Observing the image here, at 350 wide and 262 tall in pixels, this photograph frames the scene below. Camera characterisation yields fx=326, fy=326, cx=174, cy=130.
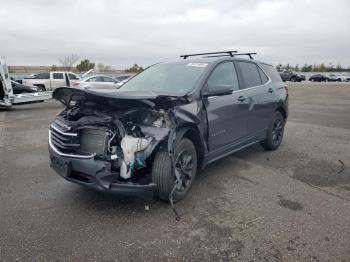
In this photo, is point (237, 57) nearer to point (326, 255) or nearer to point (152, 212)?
point (152, 212)

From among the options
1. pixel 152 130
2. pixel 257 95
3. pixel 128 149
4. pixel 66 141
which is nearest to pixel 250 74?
pixel 257 95

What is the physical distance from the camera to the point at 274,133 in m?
6.40

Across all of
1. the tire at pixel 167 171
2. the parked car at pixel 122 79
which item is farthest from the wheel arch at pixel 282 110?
the tire at pixel 167 171

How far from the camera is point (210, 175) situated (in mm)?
4938

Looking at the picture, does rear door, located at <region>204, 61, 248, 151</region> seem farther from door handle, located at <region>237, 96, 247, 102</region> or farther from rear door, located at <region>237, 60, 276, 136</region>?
rear door, located at <region>237, 60, 276, 136</region>

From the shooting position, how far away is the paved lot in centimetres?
294

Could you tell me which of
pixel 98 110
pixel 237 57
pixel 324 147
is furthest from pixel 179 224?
pixel 324 147

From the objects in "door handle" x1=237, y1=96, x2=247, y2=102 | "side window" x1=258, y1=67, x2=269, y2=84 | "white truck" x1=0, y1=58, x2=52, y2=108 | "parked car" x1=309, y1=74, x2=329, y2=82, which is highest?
"side window" x1=258, y1=67, x2=269, y2=84

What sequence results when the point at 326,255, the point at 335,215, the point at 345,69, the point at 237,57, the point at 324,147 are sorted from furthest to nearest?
1. the point at 345,69
2. the point at 324,147
3. the point at 237,57
4. the point at 335,215
5. the point at 326,255

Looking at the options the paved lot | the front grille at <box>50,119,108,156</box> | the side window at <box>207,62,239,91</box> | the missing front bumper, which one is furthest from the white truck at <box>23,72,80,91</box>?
→ the missing front bumper

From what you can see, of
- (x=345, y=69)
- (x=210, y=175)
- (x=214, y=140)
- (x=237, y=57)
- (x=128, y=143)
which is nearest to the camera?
(x=128, y=143)

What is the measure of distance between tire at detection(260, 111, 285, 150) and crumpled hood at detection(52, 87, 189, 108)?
113 inches

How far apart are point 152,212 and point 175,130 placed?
3.16 feet

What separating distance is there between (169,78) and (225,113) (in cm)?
96
